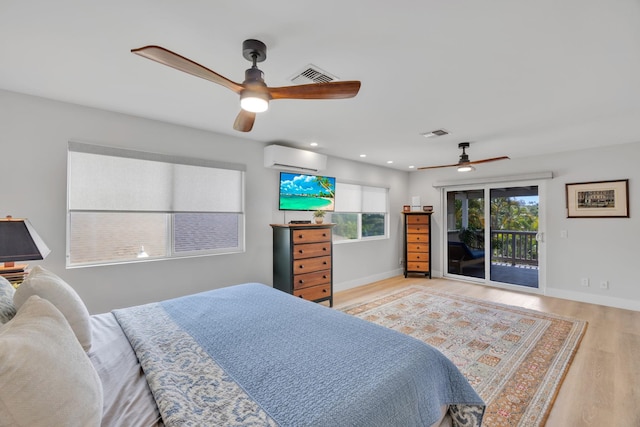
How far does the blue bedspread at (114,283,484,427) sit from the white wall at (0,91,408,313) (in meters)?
1.25

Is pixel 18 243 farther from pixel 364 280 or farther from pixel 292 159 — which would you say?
pixel 364 280

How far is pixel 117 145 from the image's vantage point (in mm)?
2877

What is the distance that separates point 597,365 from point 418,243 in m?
3.60

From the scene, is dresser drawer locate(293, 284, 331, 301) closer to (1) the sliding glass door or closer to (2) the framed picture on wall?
(1) the sliding glass door

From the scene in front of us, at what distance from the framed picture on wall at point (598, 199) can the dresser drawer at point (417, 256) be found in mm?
2439

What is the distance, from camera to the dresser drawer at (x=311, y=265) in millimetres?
3779

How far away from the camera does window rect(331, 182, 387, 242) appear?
17.1ft

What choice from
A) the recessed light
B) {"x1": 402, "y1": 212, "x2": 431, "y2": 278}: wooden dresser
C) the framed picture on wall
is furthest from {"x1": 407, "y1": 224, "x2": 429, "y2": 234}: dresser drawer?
the recessed light

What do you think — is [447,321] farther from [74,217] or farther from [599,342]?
[74,217]

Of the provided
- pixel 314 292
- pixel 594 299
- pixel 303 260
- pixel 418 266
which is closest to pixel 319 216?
pixel 303 260

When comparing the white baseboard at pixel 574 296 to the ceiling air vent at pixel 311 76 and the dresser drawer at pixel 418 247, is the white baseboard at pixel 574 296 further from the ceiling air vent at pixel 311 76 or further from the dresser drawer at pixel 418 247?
the ceiling air vent at pixel 311 76

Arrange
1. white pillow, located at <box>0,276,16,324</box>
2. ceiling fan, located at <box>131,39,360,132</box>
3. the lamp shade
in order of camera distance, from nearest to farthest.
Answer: white pillow, located at <box>0,276,16,324</box> < ceiling fan, located at <box>131,39,360,132</box> < the lamp shade

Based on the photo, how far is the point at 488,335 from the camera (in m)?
3.15

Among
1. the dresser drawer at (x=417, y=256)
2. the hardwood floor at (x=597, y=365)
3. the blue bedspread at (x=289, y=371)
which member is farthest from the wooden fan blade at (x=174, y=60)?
the dresser drawer at (x=417, y=256)
